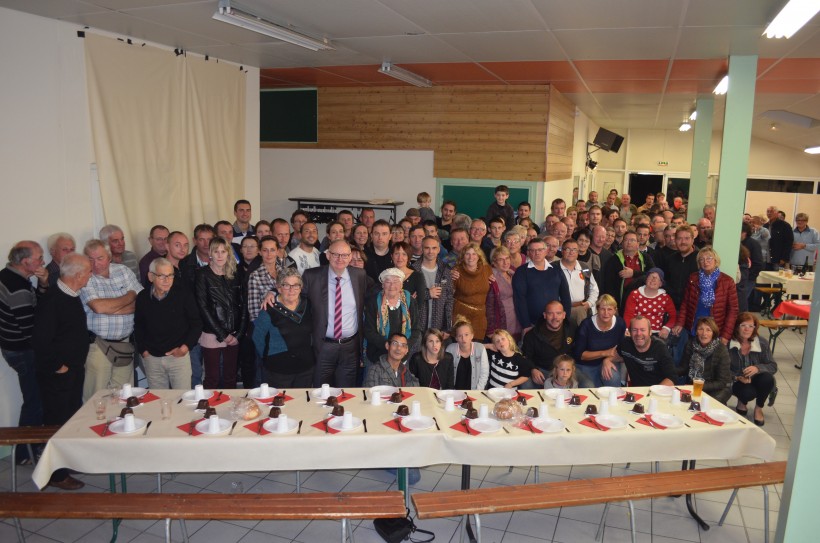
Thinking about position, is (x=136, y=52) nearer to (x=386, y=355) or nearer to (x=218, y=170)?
(x=218, y=170)

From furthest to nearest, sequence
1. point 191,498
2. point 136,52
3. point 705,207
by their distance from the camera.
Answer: point 705,207
point 136,52
point 191,498

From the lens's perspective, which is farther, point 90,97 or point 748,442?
point 90,97

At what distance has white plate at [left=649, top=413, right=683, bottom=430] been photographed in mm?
4402

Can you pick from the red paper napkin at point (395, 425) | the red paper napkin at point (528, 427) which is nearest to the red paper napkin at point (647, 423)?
the red paper napkin at point (528, 427)

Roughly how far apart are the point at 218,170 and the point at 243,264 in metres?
2.41

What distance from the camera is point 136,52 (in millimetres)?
6805

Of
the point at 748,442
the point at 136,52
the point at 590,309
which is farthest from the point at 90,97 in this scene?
the point at 748,442

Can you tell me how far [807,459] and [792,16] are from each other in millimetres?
3640

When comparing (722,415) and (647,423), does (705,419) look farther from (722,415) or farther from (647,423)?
(647,423)

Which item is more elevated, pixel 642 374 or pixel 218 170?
pixel 218 170

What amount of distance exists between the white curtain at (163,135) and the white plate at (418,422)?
4.09 metres

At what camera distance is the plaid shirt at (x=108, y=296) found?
5.38 m

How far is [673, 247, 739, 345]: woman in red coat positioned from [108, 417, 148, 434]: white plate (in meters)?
5.25

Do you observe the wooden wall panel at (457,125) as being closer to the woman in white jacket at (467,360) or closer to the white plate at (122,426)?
the woman in white jacket at (467,360)
